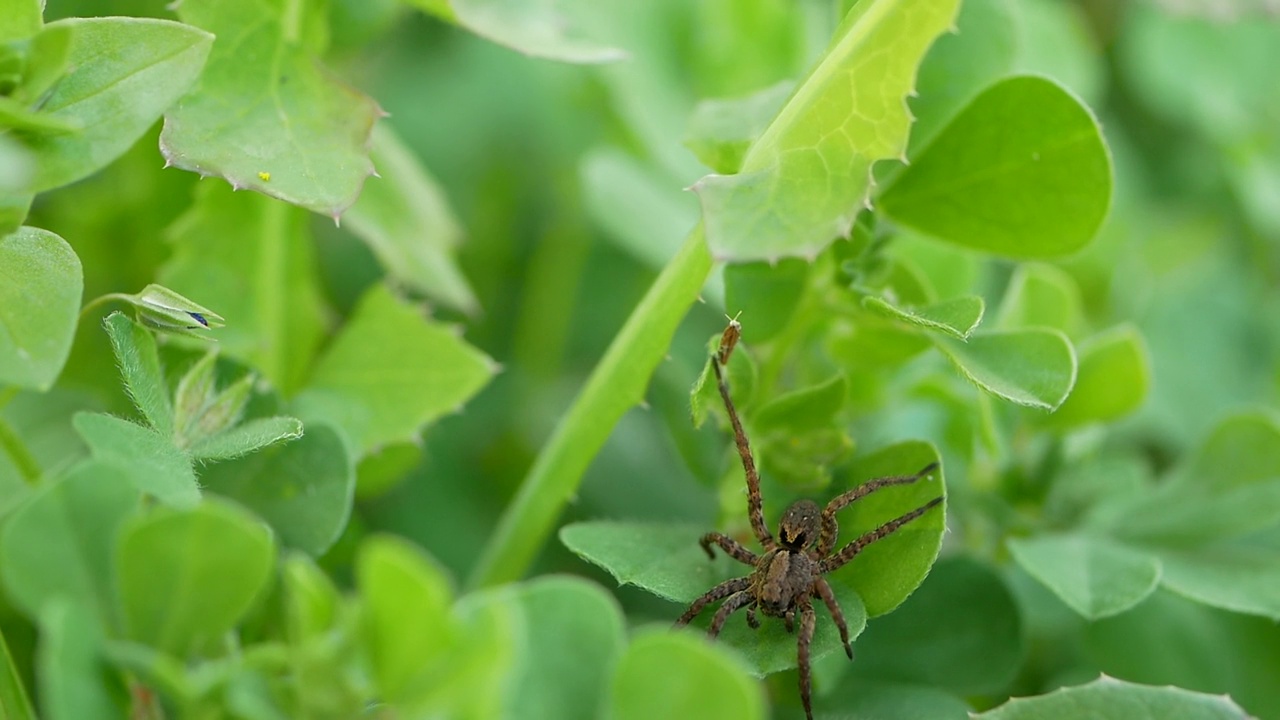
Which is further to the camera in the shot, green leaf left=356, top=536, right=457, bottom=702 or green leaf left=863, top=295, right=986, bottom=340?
green leaf left=863, top=295, right=986, bottom=340

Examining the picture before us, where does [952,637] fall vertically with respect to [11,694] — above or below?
below

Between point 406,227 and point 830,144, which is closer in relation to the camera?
point 830,144

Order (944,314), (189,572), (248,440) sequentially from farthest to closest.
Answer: (944,314), (248,440), (189,572)

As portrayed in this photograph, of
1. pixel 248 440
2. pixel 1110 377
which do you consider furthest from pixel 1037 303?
pixel 248 440

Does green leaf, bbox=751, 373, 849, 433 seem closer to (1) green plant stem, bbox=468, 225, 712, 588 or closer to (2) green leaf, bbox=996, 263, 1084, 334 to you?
(1) green plant stem, bbox=468, 225, 712, 588

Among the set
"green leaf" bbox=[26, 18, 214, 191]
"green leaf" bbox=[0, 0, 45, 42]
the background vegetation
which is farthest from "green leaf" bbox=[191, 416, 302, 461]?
"green leaf" bbox=[0, 0, 45, 42]

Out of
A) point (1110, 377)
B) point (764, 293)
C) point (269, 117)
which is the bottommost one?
point (1110, 377)

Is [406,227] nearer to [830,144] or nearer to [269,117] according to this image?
[269,117]

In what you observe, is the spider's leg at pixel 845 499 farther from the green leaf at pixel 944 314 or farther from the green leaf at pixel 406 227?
the green leaf at pixel 406 227
